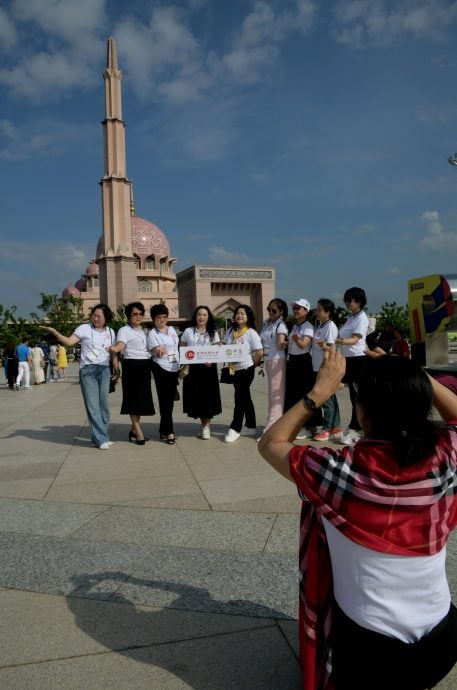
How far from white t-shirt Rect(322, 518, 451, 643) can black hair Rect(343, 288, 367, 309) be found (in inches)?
179

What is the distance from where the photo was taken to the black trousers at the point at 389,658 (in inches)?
59.6

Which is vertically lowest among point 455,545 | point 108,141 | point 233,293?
point 455,545

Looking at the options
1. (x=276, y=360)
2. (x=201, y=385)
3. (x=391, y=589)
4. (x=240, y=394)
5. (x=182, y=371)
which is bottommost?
(x=391, y=589)

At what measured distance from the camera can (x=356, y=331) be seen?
19.3 feet

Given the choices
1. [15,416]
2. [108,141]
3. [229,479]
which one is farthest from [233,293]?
[229,479]

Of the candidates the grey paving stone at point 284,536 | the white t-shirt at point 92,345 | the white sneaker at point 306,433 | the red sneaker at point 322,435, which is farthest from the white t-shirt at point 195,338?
the grey paving stone at point 284,536

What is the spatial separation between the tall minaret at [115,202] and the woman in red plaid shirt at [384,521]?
162ft

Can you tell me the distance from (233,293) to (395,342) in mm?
57165

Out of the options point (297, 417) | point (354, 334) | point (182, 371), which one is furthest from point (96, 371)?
point (297, 417)

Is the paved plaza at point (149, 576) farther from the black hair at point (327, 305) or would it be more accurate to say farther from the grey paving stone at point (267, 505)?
the black hair at point (327, 305)

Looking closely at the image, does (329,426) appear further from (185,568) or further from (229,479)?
(185,568)

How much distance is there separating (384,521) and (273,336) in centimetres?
484

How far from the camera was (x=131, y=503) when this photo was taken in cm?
402

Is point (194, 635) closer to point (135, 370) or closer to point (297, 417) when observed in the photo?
point (297, 417)
